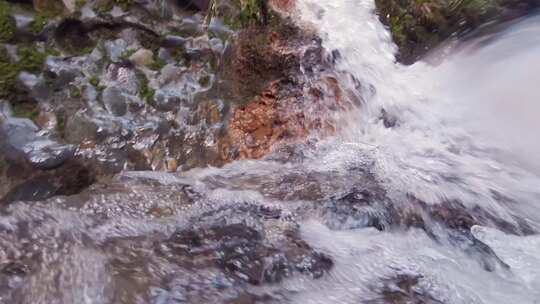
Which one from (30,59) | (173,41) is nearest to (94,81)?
(30,59)

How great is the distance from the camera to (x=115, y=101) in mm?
3230

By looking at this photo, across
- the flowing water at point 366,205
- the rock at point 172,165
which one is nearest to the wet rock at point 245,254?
the flowing water at point 366,205

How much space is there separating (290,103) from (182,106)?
773 mm

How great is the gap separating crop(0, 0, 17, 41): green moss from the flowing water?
102 centimetres

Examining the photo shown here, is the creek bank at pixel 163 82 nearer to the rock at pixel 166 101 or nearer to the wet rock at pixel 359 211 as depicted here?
the rock at pixel 166 101

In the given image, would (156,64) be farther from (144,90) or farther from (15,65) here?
(15,65)

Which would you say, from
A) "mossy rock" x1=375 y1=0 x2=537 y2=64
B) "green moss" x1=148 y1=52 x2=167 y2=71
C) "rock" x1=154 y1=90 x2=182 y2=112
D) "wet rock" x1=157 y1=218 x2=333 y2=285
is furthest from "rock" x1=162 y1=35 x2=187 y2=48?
"mossy rock" x1=375 y1=0 x2=537 y2=64

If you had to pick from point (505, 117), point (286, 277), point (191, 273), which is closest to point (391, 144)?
point (505, 117)

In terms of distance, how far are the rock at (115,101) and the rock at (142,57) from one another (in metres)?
0.24

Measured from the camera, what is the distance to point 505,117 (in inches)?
166

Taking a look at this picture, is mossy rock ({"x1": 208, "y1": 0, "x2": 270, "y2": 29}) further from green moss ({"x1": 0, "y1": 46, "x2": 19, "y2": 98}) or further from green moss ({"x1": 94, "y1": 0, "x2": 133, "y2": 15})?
green moss ({"x1": 0, "y1": 46, "x2": 19, "y2": 98})

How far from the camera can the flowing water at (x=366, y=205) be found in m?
2.24

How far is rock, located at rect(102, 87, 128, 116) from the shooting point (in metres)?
3.20

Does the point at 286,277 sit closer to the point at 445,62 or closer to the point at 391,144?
the point at 391,144
